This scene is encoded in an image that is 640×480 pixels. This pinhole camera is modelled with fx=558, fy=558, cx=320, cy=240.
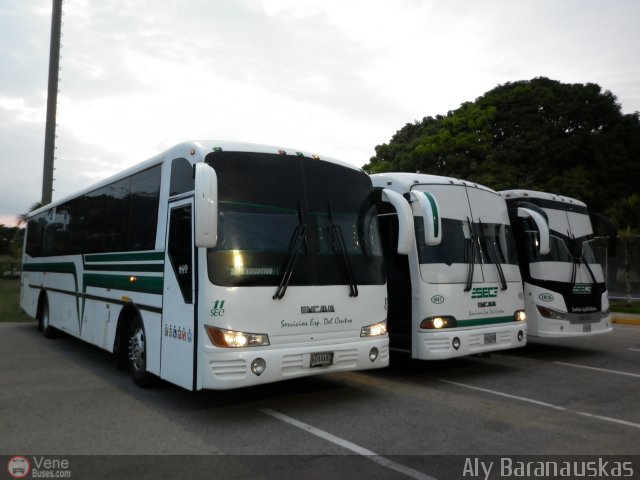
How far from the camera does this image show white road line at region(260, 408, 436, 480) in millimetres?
4449

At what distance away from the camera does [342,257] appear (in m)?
6.42

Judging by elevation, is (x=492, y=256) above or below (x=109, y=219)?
below

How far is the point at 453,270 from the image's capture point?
802cm

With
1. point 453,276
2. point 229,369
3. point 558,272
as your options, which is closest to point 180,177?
point 229,369

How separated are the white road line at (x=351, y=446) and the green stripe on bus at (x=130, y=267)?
209cm

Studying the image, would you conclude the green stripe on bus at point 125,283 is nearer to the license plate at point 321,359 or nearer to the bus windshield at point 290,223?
the bus windshield at point 290,223

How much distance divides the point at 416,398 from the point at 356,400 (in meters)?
0.77

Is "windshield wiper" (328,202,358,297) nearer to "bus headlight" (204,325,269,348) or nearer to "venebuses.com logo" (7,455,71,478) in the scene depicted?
"bus headlight" (204,325,269,348)

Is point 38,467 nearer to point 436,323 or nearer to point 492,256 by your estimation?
point 436,323

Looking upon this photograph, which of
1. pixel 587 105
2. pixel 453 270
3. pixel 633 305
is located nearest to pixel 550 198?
pixel 453 270

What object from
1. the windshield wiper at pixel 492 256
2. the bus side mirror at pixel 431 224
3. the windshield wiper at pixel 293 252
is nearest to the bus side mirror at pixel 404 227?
the bus side mirror at pixel 431 224

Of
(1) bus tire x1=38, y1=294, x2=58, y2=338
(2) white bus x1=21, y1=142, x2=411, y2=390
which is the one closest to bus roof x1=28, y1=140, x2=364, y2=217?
(2) white bus x1=21, y1=142, x2=411, y2=390

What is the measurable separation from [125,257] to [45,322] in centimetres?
614

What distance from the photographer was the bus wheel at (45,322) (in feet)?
40.2
